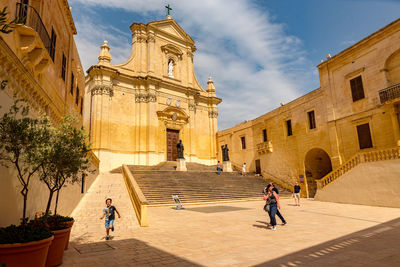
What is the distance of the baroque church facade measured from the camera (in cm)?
2491

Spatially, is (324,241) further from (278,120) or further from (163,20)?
(163,20)

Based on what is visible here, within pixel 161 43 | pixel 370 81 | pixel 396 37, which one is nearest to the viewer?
pixel 396 37

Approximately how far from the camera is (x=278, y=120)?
2448 cm

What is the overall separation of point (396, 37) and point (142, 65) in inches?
895

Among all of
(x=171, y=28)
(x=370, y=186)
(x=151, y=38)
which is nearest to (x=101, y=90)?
(x=151, y=38)

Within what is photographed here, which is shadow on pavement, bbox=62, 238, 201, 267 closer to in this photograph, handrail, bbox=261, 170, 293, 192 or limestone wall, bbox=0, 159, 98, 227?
limestone wall, bbox=0, 159, 98, 227

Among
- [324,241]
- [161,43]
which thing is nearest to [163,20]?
[161,43]

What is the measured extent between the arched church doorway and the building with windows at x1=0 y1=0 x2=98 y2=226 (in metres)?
17.5

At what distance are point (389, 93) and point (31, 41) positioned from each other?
59.7 feet

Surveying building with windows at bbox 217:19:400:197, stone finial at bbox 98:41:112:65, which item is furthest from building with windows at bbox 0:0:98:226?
building with windows at bbox 217:19:400:197

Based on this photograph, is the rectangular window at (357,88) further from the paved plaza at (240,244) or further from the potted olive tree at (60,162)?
the potted olive tree at (60,162)

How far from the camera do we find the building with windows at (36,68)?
17.7 feet

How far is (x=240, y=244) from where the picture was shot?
6223 millimetres

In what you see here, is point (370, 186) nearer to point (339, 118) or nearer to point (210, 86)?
point (339, 118)
